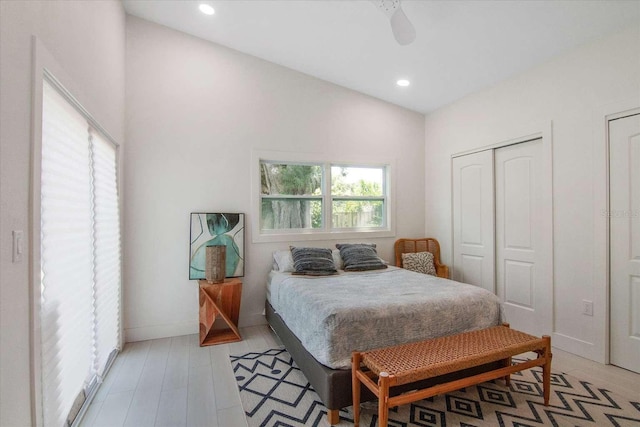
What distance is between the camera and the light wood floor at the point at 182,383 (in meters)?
2.00

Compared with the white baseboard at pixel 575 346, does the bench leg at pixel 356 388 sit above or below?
above

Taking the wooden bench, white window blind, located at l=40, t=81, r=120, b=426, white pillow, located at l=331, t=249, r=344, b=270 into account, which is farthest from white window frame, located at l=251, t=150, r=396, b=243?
the wooden bench

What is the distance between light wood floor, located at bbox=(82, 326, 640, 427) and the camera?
2.00 m

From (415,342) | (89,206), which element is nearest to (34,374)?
(89,206)

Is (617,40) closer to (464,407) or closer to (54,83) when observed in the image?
(464,407)

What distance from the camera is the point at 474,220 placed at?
3.92 m

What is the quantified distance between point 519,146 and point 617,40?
1109mm

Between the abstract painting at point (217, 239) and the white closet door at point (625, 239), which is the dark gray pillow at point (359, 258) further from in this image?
the white closet door at point (625, 239)

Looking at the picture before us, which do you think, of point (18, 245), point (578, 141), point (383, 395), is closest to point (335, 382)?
point (383, 395)

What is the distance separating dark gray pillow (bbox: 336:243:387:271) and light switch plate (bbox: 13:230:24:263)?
2.84 m

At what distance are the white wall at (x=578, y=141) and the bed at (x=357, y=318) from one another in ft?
3.24

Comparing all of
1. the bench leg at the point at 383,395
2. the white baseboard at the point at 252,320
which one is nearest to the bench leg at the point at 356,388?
the bench leg at the point at 383,395

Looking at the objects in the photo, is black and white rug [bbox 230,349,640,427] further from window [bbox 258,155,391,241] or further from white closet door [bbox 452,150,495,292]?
window [bbox 258,155,391,241]

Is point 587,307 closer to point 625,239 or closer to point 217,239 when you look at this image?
point 625,239
